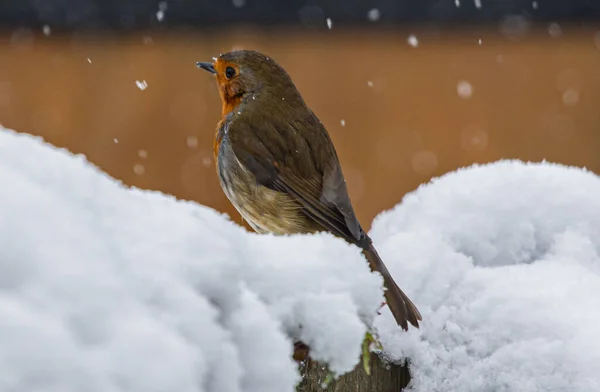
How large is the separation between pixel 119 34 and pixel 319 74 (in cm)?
105

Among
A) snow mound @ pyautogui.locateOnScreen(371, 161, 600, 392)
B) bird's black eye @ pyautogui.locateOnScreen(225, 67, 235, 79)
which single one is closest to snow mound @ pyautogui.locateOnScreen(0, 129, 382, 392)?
snow mound @ pyautogui.locateOnScreen(371, 161, 600, 392)

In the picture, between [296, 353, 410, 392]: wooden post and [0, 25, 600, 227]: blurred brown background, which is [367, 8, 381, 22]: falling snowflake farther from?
[296, 353, 410, 392]: wooden post

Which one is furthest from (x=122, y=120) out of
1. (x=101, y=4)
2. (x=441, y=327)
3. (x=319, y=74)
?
(x=441, y=327)

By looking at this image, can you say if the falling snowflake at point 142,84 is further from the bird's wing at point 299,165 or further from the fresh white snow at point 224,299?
the fresh white snow at point 224,299

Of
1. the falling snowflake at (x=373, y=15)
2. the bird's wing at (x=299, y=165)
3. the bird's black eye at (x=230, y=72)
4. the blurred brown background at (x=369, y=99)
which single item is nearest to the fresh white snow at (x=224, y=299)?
the bird's wing at (x=299, y=165)

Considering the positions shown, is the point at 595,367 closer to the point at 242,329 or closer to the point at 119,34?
the point at 242,329

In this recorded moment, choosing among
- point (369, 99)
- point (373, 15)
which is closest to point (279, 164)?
A: point (369, 99)

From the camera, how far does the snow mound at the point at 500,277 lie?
120cm

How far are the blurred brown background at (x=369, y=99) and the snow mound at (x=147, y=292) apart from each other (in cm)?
332

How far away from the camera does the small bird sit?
2.10 meters

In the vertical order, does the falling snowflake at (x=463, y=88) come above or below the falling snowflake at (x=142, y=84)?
below

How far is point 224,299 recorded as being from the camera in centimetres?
70

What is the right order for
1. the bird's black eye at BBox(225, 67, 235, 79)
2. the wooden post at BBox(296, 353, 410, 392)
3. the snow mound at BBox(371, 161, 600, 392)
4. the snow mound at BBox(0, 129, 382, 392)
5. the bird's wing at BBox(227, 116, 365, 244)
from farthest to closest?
the bird's black eye at BBox(225, 67, 235, 79)
the bird's wing at BBox(227, 116, 365, 244)
the snow mound at BBox(371, 161, 600, 392)
the wooden post at BBox(296, 353, 410, 392)
the snow mound at BBox(0, 129, 382, 392)

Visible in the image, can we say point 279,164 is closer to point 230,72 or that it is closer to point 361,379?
point 230,72
